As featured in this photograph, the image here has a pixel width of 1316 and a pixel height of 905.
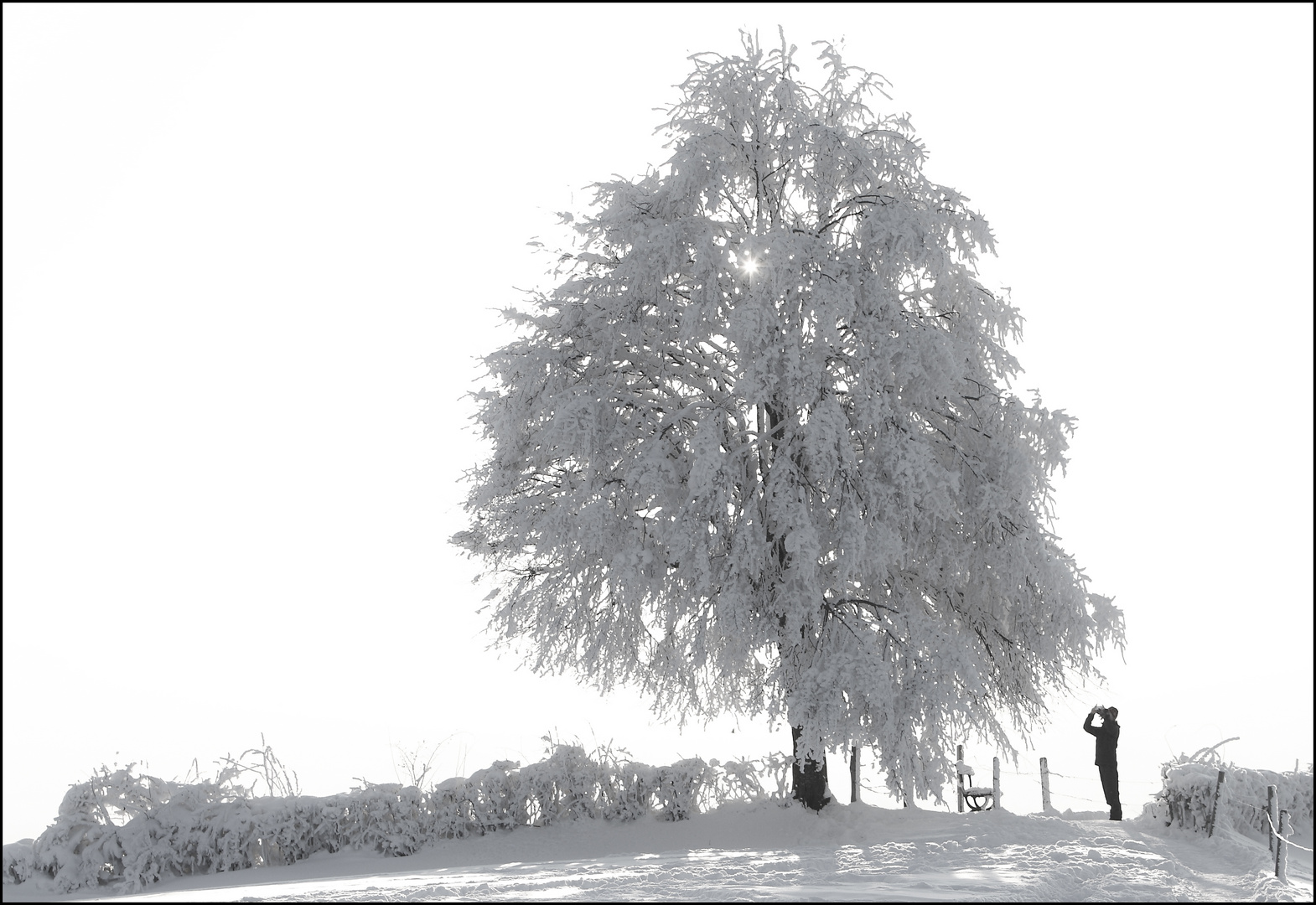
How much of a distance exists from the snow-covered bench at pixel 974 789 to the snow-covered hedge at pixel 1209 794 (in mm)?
Answer: 2113

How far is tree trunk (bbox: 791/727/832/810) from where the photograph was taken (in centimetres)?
1402

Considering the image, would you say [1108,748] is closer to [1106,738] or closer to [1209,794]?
[1106,738]

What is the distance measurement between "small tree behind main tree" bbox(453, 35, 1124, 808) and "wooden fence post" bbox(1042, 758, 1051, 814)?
1935 millimetres

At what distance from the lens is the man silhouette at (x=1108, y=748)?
1480cm

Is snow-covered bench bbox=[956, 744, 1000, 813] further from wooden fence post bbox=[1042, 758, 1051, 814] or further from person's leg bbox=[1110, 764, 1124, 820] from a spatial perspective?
person's leg bbox=[1110, 764, 1124, 820]

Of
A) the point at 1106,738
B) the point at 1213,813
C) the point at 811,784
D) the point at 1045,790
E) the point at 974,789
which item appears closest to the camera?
the point at 1213,813

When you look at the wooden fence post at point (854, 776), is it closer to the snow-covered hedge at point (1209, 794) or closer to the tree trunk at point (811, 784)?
the tree trunk at point (811, 784)

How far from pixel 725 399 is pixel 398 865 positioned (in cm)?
705

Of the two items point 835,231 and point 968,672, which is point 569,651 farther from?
point 835,231

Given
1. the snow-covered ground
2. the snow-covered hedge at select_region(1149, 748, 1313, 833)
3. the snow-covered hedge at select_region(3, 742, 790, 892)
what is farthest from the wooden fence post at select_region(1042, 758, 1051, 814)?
Result: the snow-covered hedge at select_region(3, 742, 790, 892)

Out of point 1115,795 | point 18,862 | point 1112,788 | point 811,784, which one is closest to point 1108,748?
point 1112,788

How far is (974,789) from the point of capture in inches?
617

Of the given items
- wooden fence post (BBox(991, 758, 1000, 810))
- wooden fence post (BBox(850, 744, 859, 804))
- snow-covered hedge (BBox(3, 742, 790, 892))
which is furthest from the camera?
wooden fence post (BBox(991, 758, 1000, 810))

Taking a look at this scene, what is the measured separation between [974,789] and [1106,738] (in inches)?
82.0
